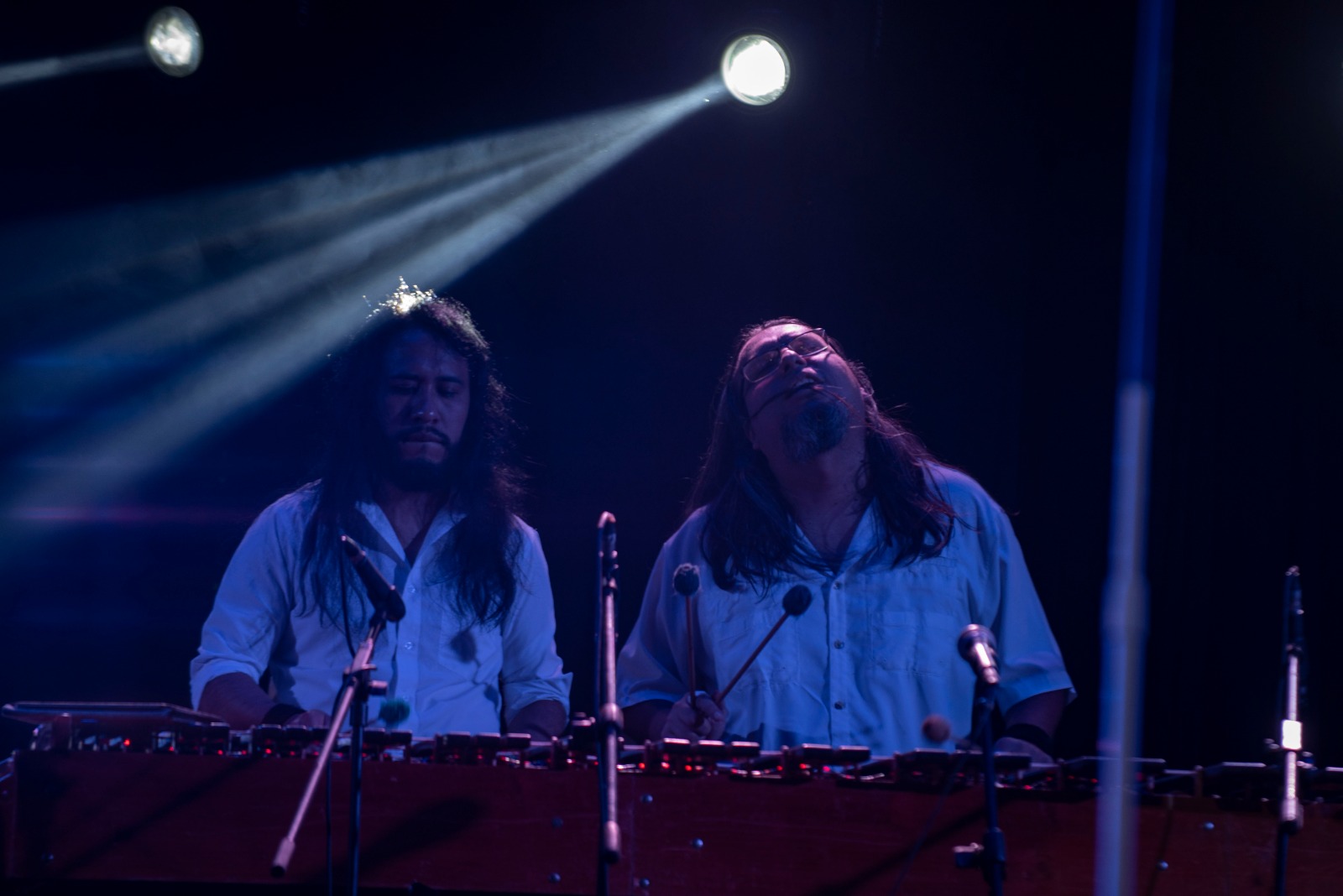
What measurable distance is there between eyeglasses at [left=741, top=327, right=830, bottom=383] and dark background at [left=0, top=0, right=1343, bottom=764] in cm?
103

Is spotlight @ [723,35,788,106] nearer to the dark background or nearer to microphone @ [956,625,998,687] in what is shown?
the dark background

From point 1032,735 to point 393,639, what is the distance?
237cm

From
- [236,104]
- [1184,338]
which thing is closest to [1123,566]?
[1184,338]

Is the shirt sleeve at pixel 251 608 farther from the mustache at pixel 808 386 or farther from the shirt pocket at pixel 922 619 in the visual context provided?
the shirt pocket at pixel 922 619

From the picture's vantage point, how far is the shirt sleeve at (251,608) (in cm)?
435

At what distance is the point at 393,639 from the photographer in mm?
4449

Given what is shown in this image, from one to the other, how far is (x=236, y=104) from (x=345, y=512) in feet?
8.40

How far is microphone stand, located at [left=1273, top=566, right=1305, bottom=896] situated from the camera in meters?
2.75

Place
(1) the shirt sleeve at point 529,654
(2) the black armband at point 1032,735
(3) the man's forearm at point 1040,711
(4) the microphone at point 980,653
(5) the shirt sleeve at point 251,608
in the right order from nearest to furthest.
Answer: (4) the microphone at point 980,653 < (2) the black armband at point 1032,735 < (3) the man's forearm at point 1040,711 < (5) the shirt sleeve at point 251,608 < (1) the shirt sleeve at point 529,654

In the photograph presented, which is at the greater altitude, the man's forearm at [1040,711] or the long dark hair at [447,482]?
the long dark hair at [447,482]

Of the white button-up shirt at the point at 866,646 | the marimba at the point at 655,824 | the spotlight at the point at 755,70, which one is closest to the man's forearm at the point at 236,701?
the marimba at the point at 655,824

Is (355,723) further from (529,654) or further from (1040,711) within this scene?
(1040,711)

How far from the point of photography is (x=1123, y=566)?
5277 millimetres

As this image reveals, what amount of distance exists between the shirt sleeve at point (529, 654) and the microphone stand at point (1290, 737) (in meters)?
2.64
